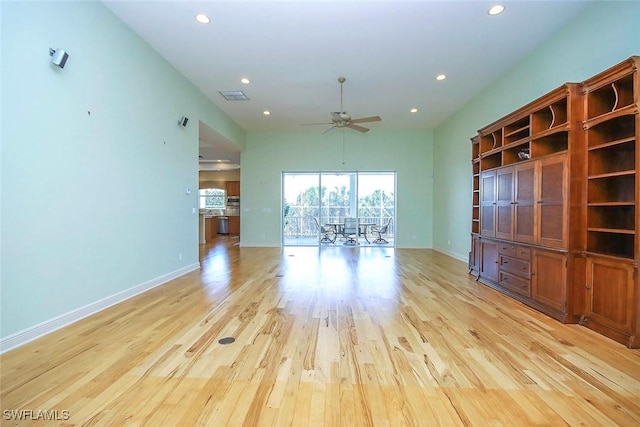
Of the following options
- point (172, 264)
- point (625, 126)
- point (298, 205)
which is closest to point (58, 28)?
point (172, 264)

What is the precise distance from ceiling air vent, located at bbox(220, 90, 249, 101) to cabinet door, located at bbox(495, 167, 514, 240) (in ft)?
15.5

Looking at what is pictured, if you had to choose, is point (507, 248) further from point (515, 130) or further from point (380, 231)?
point (380, 231)

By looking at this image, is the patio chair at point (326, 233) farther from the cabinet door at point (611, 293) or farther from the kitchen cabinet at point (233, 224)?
the cabinet door at point (611, 293)

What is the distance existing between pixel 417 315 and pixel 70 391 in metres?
2.85

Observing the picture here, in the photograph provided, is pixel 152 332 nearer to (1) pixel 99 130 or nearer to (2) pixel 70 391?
(2) pixel 70 391

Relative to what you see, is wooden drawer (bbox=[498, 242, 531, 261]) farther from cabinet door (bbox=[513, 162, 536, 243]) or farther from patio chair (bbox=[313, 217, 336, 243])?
patio chair (bbox=[313, 217, 336, 243])

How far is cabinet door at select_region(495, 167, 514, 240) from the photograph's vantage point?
386 cm

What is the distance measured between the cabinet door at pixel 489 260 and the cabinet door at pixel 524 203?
0.57 metres

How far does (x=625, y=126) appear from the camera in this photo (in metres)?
2.83

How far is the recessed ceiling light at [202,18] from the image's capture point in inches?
134

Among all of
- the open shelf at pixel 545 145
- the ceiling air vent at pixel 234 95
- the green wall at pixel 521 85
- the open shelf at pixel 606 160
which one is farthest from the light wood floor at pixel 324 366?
the ceiling air vent at pixel 234 95

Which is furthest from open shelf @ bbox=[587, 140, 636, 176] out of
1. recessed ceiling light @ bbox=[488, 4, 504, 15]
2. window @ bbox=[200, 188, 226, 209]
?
window @ bbox=[200, 188, 226, 209]

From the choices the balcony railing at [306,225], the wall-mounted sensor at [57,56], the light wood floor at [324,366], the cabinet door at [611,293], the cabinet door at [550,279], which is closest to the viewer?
the light wood floor at [324,366]

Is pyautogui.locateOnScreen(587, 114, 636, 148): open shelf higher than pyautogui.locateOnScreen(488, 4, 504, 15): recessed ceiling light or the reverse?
the reverse
